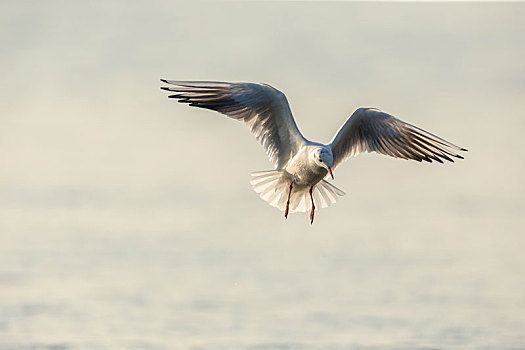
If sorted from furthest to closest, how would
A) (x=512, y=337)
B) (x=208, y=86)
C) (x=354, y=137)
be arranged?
1. (x=512, y=337)
2. (x=354, y=137)
3. (x=208, y=86)

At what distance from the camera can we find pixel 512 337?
36.4ft

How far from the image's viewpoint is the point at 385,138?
10266mm

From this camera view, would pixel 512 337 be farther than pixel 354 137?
Yes

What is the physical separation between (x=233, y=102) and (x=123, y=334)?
2363 mm

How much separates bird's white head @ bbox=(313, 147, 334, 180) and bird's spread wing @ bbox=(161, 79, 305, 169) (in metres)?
0.43

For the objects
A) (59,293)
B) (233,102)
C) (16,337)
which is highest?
(233,102)

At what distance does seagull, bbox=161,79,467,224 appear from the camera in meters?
9.63

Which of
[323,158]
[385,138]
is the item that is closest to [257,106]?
[323,158]

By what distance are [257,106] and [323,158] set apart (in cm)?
75

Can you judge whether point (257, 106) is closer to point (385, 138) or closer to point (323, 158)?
point (323, 158)

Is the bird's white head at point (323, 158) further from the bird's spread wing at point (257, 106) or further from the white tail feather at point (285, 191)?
the white tail feather at point (285, 191)

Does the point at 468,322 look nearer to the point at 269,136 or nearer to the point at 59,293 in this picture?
the point at 269,136

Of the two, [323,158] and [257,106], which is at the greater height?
[257,106]

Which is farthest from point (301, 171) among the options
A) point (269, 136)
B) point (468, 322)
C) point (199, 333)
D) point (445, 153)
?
point (468, 322)
